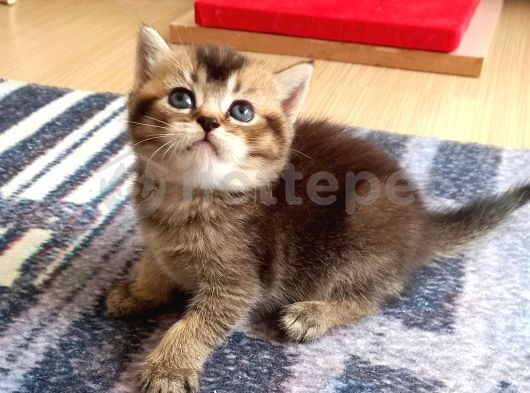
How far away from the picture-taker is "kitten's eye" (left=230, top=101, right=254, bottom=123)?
0.92m

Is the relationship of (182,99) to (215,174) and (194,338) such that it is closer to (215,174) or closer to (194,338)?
(215,174)

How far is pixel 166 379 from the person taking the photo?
881mm

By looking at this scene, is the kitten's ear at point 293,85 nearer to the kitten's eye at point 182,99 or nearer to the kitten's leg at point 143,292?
the kitten's eye at point 182,99

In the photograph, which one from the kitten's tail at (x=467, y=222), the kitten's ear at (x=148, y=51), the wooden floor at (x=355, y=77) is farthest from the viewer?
the wooden floor at (x=355, y=77)

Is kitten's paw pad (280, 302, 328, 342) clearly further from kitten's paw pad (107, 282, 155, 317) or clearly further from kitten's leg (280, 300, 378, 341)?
kitten's paw pad (107, 282, 155, 317)

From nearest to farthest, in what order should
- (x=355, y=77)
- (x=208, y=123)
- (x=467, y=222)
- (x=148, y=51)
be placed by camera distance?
1. (x=208, y=123)
2. (x=148, y=51)
3. (x=467, y=222)
4. (x=355, y=77)

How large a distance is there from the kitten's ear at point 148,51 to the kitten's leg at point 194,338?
0.35 m

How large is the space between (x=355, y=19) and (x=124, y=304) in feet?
4.19

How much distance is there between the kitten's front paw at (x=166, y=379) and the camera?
34.4 inches

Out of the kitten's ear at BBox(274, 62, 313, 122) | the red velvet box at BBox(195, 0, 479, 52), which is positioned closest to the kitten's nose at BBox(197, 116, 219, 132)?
the kitten's ear at BBox(274, 62, 313, 122)

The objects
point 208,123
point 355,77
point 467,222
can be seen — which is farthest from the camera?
point 355,77

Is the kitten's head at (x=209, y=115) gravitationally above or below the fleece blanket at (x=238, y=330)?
above

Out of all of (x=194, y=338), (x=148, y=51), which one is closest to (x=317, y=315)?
(x=194, y=338)

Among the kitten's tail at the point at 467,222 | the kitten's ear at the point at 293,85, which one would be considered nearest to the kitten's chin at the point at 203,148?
the kitten's ear at the point at 293,85
